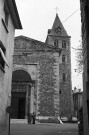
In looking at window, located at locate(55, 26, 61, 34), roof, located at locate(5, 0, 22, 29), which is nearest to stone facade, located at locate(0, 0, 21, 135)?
roof, located at locate(5, 0, 22, 29)

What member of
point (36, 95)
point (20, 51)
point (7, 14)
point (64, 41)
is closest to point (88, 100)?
point (7, 14)

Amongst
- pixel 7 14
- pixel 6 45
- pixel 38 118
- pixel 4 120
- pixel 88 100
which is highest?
pixel 7 14

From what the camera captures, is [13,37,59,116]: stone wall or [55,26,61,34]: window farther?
[55,26,61,34]: window

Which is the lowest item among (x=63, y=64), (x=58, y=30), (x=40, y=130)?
(x=40, y=130)

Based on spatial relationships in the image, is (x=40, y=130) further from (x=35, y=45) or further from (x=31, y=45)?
(x=31, y=45)

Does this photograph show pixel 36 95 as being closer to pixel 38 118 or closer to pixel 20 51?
pixel 38 118

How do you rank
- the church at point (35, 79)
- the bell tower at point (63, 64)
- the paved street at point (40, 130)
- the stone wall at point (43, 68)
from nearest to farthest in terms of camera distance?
the paved street at point (40, 130) < the church at point (35, 79) < the stone wall at point (43, 68) < the bell tower at point (63, 64)

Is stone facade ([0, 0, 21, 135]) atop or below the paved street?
atop

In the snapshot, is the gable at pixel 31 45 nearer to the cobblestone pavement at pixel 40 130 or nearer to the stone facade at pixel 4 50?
the cobblestone pavement at pixel 40 130

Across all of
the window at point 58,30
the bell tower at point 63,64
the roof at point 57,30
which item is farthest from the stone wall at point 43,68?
the window at point 58,30

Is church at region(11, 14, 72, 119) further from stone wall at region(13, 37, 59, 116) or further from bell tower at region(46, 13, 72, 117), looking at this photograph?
bell tower at region(46, 13, 72, 117)

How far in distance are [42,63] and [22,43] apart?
168 inches

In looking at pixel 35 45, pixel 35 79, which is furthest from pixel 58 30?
pixel 35 79

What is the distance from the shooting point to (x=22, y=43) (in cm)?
3484
